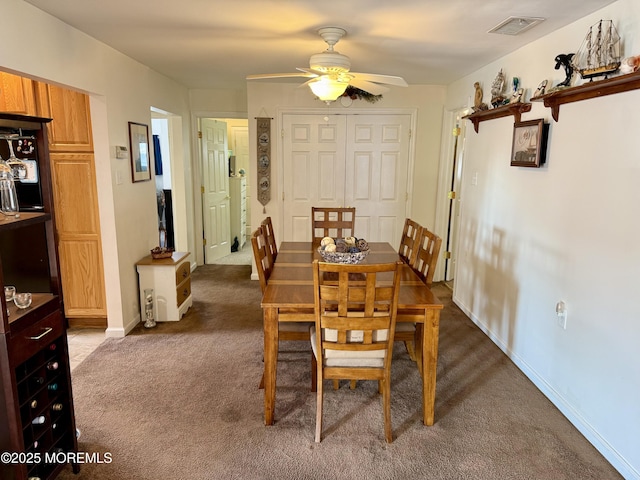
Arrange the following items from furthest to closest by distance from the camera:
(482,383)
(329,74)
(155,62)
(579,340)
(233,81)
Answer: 1. (233,81)
2. (155,62)
3. (482,383)
4. (329,74)
5. (579,340)

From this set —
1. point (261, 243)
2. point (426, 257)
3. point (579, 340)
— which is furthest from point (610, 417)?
point (261, 243)

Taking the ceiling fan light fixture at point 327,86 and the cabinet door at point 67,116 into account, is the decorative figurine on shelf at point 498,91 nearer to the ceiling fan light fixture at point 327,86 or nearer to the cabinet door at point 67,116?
the ceiling fan light fixture at point 327,86

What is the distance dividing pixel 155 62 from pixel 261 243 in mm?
2241

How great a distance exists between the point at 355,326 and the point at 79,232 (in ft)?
8.57

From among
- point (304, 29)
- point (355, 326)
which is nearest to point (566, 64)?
point (304, 29)

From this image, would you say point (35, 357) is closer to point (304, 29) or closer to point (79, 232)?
point (79, 232)

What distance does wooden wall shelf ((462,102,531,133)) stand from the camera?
294 cm

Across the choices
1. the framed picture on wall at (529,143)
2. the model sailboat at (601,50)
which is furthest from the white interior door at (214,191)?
the model sailboat at (601,50)

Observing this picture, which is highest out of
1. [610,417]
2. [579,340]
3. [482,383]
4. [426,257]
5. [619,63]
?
[619,63]

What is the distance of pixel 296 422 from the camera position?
92.7 inches

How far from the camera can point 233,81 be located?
4.66 metres

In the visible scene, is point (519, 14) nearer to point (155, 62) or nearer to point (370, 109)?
point (370, 109)

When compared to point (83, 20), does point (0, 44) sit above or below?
below

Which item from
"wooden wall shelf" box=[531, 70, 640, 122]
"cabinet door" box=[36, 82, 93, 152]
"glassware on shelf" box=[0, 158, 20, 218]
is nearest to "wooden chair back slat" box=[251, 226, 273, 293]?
"glassware on shelf" box=[0, 158, 20, 218]
